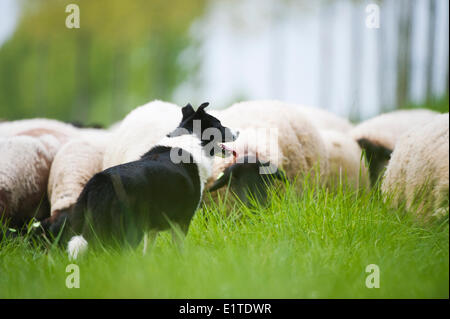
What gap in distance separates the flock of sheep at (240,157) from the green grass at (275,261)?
0.40 m

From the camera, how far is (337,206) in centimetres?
337

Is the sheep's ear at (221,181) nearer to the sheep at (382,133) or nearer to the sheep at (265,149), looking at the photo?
the sheep at (265,149)

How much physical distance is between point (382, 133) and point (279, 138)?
2226 millimetres

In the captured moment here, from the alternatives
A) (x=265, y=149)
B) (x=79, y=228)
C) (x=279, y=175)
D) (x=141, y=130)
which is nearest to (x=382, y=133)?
(x=265, y=149)

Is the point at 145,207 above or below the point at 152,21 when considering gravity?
below

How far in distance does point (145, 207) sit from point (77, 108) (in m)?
16.1

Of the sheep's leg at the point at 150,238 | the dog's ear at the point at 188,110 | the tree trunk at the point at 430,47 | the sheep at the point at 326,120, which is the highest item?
the tree trunk at the point at 430,47

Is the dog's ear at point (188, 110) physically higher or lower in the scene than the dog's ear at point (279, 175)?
higher

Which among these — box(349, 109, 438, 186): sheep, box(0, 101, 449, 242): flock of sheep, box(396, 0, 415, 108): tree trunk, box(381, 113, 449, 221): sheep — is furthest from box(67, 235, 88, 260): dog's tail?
box(396, 0, 415, 108): tree trunk

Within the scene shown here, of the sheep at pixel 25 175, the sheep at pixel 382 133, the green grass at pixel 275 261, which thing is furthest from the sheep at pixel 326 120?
the green grass at pixel 275 261

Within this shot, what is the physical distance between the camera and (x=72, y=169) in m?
5.00

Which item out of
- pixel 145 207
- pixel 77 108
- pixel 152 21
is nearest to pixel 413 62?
pixel 152 21

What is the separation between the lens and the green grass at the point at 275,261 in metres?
2.61
